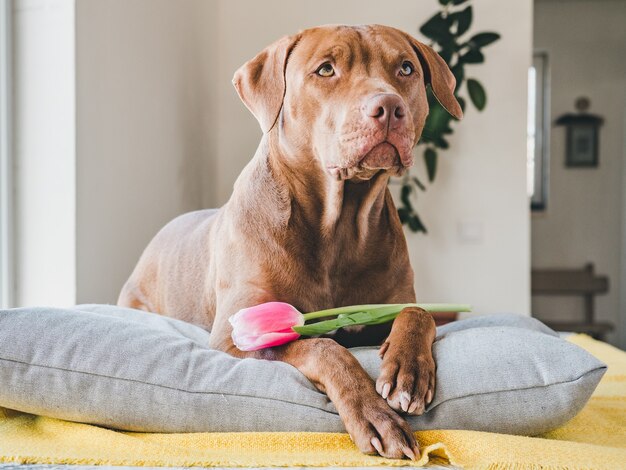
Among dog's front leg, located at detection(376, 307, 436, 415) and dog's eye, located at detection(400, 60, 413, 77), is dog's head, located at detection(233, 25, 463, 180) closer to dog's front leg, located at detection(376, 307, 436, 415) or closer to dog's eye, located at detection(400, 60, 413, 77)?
dog's eye, located at detection(400, 60, 413, 77)

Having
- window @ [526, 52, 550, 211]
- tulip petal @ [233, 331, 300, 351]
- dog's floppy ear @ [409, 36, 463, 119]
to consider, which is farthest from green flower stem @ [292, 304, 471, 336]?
window @ [526, 52, 550, 211]

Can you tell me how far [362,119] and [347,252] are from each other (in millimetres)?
348

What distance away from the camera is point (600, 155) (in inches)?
245

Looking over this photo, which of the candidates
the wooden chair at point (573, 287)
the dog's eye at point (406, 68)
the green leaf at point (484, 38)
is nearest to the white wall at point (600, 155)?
the wooden chair at point (573, 287)

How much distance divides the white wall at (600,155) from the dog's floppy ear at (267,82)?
202 inches

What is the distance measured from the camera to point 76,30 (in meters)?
2.02

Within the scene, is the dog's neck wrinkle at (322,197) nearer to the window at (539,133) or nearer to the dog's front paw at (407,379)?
the dog's front paw at (407,379)

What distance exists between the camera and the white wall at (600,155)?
20.2ft

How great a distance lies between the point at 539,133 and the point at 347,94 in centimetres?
517

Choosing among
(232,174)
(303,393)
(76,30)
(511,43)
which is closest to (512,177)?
(511,43)

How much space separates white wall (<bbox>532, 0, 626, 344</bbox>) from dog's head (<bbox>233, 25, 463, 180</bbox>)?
16.3 feet

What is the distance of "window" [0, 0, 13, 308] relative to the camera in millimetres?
2004

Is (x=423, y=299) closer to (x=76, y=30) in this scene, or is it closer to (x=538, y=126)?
(x=76, y=30)

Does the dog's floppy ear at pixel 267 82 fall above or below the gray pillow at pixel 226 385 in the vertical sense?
above
